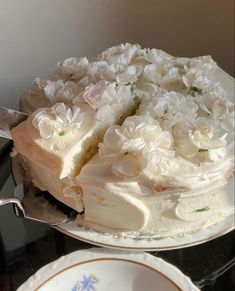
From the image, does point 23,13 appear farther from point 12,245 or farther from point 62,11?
point 12,245

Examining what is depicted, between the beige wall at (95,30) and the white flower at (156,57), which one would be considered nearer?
the white flower at (156,57)

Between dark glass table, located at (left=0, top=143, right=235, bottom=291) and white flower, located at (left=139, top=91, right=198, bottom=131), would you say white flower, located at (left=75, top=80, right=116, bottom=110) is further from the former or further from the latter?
dark glass table, located at (left=0, top=143, right=235, bottom=291)

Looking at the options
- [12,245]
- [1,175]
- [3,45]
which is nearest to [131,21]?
[3,45]

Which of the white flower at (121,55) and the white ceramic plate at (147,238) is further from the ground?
the white flower at (121,55)

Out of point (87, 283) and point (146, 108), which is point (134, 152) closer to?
point (146, 108)

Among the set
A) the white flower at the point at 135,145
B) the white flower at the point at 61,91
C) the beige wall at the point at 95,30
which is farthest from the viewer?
the beige wall at the point at 95,30

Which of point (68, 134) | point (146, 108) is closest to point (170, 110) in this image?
point (146, 108)

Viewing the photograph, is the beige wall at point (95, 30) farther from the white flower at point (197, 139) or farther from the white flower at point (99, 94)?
the white flower at point (197, 139)

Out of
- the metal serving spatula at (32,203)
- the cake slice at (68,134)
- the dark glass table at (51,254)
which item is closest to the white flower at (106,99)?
the cake slice at (68,134)
